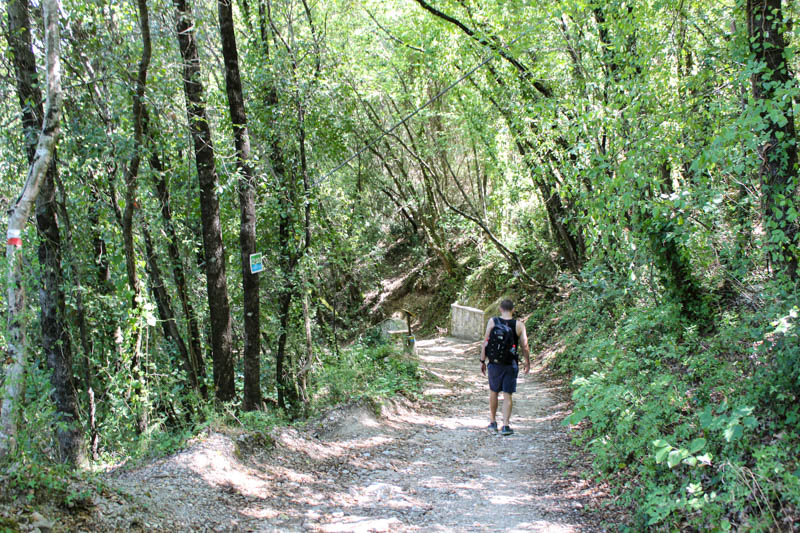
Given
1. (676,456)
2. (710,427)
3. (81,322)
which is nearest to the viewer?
(676,456)

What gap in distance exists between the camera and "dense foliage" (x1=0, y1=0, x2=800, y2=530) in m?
4.52

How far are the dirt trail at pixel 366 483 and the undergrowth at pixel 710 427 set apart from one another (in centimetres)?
61

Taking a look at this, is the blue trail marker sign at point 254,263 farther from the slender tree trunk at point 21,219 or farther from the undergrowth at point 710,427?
the undergrowth at point 710,427

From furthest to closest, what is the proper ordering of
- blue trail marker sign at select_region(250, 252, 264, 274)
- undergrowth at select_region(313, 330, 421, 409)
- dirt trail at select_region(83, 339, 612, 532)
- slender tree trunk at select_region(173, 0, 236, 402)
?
undergrowth at select_region(313, 330, 421, 409), blue trail marker sign at select_region(250, 252, 264, 274), slender tree trunk at select_region(173, 0, 236, 402), dirt trail at select_region(83, 339, 612, 532)

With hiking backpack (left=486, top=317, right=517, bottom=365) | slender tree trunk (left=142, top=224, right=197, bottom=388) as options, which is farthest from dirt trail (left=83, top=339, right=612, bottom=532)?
slender tree trunk (left=142, top=224, right=197, bottom=388)

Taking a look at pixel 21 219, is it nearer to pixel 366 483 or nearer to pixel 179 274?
pixel 366 483

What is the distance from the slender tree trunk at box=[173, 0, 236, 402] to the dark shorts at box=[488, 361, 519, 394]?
386cm

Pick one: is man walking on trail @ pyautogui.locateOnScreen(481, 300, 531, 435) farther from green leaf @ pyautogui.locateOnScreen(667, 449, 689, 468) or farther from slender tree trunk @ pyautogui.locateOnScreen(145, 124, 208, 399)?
slender tree trunk @ pyautogui.locateOnScreen(145, 124, 208, 399)

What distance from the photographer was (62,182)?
24.6 ft

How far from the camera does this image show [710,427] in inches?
155

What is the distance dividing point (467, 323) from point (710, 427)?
1590 centimetres

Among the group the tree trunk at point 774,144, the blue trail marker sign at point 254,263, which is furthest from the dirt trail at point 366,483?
the tree trunk at point 774,144

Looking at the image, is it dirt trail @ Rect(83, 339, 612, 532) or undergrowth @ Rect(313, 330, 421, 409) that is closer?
dirt trail @ Rect(83, 339, 612, 532)

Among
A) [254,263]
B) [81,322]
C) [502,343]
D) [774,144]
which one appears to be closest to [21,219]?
[254,263]
